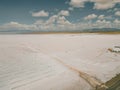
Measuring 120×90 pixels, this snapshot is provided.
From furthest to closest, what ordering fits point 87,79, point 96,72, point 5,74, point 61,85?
point 96,72 < point 5,74 < point 87,79 < point 61,85

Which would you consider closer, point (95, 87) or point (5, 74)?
point (95, 87)

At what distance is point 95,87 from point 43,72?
505 cm

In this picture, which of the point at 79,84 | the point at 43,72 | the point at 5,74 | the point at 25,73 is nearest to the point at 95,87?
the point at 79,84

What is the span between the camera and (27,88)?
393 inches

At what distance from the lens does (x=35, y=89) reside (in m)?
9.96

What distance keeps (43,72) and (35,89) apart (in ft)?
11.9

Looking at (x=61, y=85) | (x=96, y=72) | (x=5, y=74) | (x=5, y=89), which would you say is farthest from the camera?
(x=96, y=72)

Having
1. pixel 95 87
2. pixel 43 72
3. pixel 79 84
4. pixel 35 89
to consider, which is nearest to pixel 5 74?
pixel 43 72

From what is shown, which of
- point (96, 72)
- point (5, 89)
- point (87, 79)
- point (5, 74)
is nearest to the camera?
point (5, 89)

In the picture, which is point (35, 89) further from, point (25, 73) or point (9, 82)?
point (25, 73)

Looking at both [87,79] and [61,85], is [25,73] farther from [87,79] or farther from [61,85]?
[87,79]

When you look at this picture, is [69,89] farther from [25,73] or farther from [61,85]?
[25,73]

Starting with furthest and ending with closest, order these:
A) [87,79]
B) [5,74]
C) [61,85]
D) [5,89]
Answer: [5,74] → [87,79] → [61,85] → [5,89]

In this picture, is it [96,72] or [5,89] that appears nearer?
[5,89]
